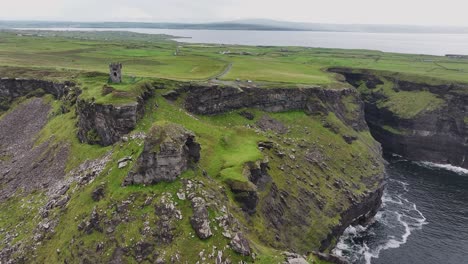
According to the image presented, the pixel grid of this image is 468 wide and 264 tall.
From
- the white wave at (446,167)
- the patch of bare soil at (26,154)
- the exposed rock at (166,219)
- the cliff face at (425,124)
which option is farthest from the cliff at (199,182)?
the cliff face at (425,124)

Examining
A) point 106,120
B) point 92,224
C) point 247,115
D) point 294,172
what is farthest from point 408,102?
point 92,224

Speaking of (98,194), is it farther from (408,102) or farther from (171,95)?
(408,102)

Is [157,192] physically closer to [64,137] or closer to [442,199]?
[64,137]

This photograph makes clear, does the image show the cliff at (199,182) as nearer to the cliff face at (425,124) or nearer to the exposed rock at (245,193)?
the exposed rock at (245,193)

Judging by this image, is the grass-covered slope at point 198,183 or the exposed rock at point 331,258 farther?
the exposed rock at point 331,258

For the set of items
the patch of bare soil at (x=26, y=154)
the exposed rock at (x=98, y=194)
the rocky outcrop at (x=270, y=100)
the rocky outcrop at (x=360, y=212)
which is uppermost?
the rocky outcrop at (x=270, y=100)

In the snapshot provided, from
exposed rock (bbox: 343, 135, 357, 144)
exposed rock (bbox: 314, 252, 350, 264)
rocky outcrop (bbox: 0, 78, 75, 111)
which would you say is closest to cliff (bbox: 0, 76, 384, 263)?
exposed rock (bbox: 343, 135, 357, 144)

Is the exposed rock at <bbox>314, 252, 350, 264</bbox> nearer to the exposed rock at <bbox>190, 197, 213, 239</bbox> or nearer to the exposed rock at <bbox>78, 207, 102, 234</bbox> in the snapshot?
the exposed rock at <bbox>190, 197, 213, 239</bbox>

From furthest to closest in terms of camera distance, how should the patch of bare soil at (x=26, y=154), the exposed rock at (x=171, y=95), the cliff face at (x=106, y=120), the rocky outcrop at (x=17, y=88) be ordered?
the rocky outcrop at (x=17, y=88)
the exposed rock at (x=171, y=95)
the cliff face at (x=106, y=120)
the patch of bare soil at (x=26, y=154)

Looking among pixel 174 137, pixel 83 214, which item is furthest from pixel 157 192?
pixel 83 214
